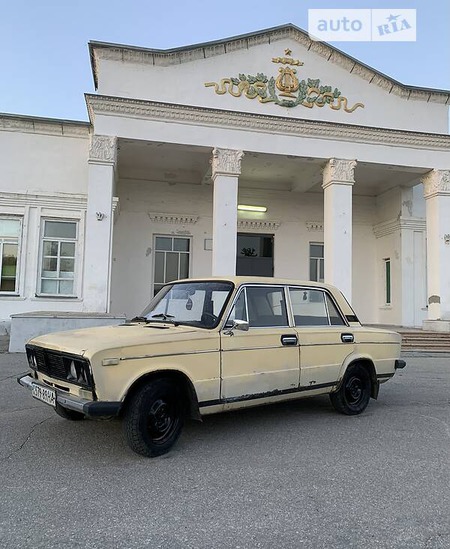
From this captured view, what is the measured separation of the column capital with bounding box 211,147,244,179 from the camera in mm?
13461

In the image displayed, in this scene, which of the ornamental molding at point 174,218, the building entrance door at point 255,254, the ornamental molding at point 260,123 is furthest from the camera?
the building entrance door at point 255,254

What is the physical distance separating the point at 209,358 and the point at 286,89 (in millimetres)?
12004

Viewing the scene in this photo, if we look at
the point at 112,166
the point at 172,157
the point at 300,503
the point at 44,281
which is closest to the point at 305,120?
the point at 172,157

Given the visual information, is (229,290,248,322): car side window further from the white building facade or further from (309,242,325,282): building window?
(309,242,325,282): building window

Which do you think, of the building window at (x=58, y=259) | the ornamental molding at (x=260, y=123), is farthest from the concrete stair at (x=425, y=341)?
the building window at (x=58, y=259)

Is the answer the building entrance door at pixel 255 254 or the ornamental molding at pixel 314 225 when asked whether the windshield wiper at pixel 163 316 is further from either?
the ornamental molding at pixel 314 225

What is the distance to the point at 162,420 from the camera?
13.9 ft

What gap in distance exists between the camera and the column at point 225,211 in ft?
43.4

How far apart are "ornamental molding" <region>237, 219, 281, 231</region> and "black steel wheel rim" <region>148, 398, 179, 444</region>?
44.6 feet

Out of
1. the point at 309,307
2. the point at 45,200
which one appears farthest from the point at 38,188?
the point at 309,307

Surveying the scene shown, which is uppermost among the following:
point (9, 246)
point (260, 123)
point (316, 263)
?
point (260, 123)

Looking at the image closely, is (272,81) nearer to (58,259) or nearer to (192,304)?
(58,259)

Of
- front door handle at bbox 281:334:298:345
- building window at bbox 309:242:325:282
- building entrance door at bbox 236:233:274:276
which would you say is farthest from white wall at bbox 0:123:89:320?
front door handle at bbox 281:334:298:345

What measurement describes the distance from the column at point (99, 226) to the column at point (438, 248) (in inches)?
418
